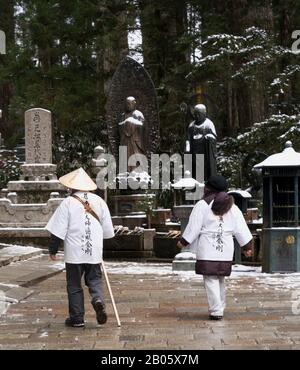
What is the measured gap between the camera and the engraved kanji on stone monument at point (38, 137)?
76.4ft

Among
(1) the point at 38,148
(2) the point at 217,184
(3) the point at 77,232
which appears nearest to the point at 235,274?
(2) the point at 217,184

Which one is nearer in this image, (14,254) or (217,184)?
(217,184)

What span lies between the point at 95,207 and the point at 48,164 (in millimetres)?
14893

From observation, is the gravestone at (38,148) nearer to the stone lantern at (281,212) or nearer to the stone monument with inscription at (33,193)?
the stone monument with inscription at (33,193)

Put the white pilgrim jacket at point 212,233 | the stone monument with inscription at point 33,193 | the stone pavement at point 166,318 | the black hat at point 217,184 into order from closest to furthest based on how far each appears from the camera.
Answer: the stone pavement at point 166,318 → the white pilgrim jacket at point 212,233 → the black hat at point 217,184 → the stone monument with inscription at point 33,193

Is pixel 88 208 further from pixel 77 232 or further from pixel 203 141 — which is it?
pixel 203 141

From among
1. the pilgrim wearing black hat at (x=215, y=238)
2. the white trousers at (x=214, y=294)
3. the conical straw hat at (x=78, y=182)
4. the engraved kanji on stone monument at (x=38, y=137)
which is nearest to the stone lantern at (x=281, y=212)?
the pilgrim wearing black hat at (x=215, y=238)

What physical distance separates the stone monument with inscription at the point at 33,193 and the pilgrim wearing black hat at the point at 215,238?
1157 centimetres

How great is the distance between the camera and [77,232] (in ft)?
26.7

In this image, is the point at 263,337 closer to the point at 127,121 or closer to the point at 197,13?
the point at 127,121

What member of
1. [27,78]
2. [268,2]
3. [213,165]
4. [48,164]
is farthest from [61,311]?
[27,78]

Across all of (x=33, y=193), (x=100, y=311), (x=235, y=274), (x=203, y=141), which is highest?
(x=203, y=141)

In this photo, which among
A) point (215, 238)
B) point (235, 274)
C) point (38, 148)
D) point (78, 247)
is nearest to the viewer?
point (78, 247)

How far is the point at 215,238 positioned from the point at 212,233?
0.22ft
